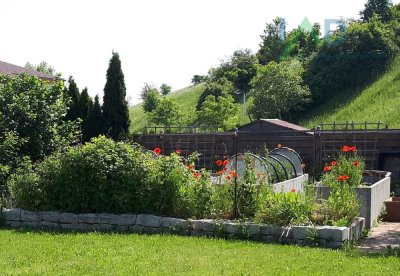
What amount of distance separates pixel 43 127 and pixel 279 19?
42306 millimetres

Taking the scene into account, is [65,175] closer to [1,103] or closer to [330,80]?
[1,103]

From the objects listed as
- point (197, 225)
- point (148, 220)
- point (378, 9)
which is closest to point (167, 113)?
point (378, 9)

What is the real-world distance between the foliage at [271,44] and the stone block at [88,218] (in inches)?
1575

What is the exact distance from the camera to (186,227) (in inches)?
345

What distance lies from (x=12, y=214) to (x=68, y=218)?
1.10 metres

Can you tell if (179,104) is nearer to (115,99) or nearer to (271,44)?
(271,44)

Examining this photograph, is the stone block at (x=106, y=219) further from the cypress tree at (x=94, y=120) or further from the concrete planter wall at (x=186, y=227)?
the cypress tree at (x=94, y=120)

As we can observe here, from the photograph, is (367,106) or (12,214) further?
(367,106)

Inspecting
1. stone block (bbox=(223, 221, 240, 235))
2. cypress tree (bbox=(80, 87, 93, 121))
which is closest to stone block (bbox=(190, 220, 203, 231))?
stone block (bbox=(223, 221, 240, 235))

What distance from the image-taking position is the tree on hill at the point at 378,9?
45.6 m

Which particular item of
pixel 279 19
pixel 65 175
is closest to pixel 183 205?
pixel 65 175

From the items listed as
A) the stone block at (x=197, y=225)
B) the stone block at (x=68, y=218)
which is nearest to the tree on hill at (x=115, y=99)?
the stone block at (x=68, y=218)

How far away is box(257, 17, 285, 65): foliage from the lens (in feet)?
159

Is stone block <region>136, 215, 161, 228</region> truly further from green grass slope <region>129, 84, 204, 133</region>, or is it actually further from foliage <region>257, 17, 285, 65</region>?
foliage <region>257, 17, 285, 65</region>
